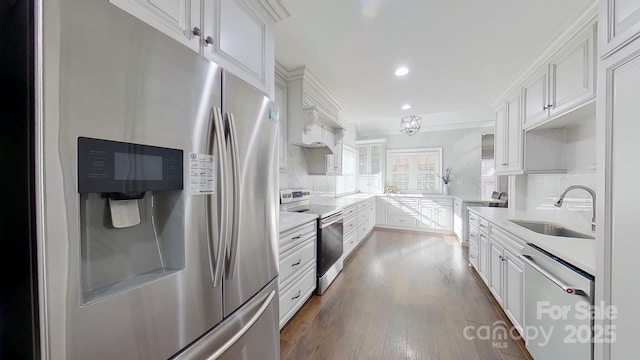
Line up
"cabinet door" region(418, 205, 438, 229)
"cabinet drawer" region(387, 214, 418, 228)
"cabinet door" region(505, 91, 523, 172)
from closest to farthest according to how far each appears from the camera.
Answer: "cabinet door" region(505, 91, 523, 172) → "cabinet door" region(418, 205, 438, 229) → "cabinet drawer" region(387, 214, 418, 228)

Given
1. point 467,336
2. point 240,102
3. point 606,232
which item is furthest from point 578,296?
point 240,102

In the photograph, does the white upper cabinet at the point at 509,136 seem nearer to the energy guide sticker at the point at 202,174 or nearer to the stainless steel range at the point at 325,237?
the stainless steel range at the point at 325,237

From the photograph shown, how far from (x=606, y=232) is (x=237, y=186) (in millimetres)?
1489

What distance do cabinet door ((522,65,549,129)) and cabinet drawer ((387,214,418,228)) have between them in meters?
3.07

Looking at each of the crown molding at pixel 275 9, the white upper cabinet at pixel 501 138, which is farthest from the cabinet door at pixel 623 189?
the white upper cabinet at pixel 501 138

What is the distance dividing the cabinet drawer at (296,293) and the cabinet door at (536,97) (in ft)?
8.82

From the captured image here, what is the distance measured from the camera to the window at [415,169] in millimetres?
5355

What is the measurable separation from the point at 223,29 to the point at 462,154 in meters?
5.42

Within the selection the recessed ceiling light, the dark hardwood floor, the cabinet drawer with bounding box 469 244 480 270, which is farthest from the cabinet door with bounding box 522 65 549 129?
the dark hardwood floor

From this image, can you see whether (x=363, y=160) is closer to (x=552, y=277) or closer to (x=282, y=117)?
(x=282, y=117)

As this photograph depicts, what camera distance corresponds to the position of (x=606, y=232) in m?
0.90

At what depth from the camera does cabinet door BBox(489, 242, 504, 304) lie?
201 centimetres

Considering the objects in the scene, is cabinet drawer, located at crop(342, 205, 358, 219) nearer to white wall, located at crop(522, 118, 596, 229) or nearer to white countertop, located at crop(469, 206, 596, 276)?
white countertop, located at crop(469, 206, 596, 276)

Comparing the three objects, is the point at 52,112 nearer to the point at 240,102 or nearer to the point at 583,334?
the point at 240,102
